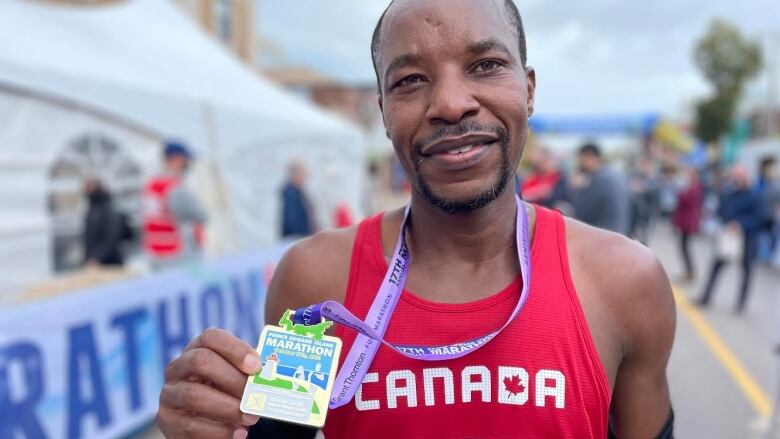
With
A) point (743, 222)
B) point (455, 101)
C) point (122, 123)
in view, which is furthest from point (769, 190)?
point (455, 101)

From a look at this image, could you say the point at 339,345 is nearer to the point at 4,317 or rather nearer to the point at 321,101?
the point at 4,317

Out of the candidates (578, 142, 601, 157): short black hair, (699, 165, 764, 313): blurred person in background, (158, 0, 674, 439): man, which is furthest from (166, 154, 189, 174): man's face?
(699, 165, 764, 313): blurred person in background

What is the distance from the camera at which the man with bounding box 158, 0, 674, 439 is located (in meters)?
1.33

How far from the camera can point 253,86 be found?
31.4 feet

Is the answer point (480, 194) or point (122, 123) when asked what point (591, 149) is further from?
point (480, 194)

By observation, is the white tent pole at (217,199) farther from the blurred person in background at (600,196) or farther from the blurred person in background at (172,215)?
the blurred person in background at (600,196)

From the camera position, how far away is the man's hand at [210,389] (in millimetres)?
1086

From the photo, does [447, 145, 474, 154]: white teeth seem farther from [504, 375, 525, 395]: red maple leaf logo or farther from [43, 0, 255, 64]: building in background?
[43, 0, 255, 64]: building in background

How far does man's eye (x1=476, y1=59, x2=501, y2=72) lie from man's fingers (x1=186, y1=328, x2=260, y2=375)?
2.51ft

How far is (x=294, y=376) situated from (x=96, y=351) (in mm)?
3211

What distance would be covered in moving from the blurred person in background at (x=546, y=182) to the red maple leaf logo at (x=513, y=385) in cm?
579

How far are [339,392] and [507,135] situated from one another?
2.15 feet

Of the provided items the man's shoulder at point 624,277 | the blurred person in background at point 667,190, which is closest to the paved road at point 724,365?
the man's shoulder at point 624,277

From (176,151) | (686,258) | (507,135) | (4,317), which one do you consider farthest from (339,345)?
(686,258)
